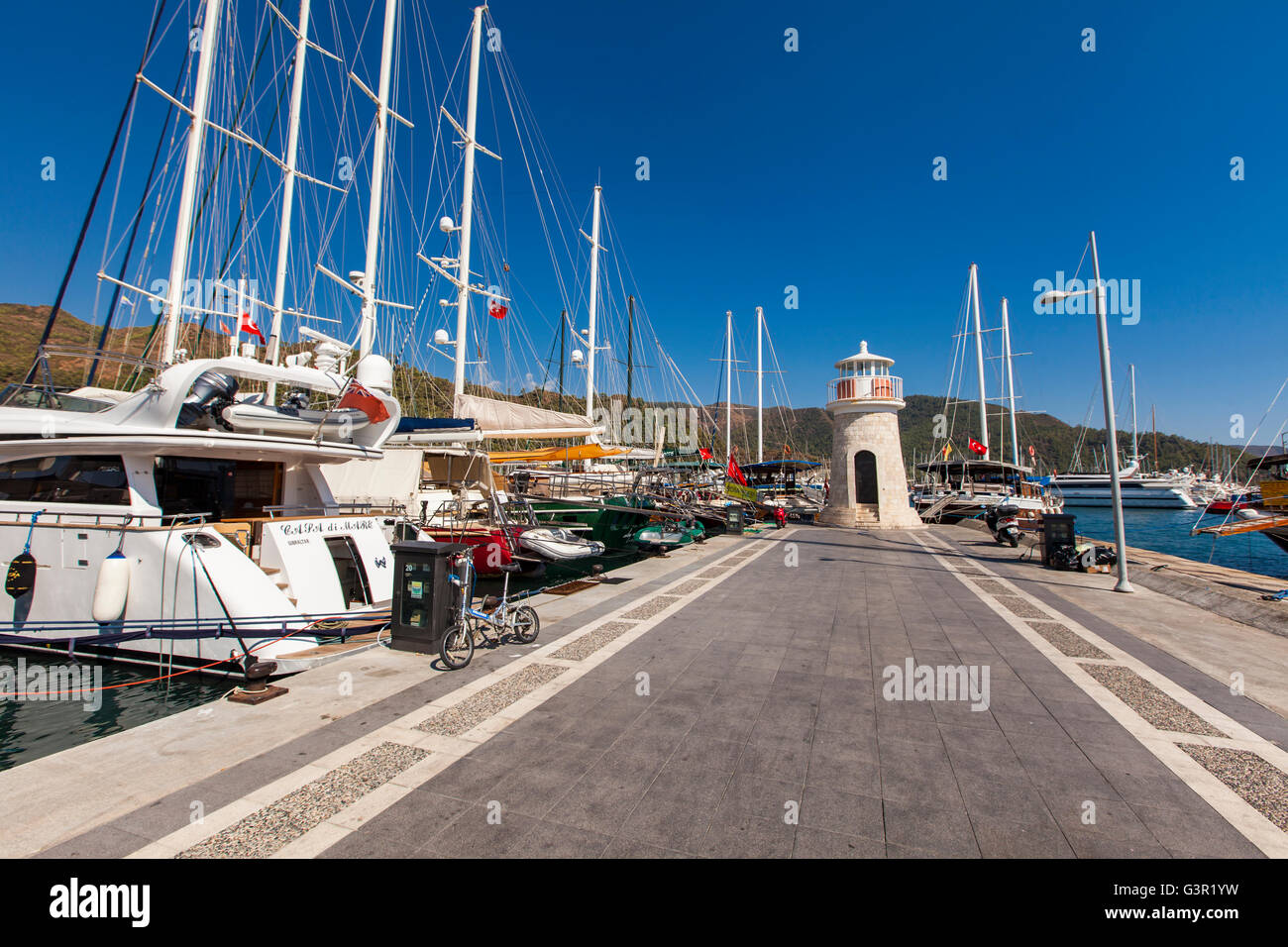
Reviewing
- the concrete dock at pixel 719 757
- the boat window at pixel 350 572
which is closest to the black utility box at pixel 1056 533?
the concrete dock at pixel 719 757

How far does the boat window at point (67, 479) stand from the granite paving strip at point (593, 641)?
7677 mm

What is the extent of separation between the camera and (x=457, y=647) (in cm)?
686

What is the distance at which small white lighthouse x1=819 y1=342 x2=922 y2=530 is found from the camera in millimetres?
28344

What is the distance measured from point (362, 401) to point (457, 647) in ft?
24.4

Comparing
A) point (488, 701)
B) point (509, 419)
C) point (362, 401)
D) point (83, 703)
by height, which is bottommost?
point (83, 703)

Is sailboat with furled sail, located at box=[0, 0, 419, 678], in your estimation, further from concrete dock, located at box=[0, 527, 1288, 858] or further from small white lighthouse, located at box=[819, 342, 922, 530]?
small white lighthouse, located at box=[819, 342, 922, 530]

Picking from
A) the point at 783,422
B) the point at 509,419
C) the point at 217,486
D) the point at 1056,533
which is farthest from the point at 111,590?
the point at 783,422

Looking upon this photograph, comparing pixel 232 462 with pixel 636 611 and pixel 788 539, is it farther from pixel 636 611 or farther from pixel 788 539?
pixel 788 539

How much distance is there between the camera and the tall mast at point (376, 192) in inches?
666

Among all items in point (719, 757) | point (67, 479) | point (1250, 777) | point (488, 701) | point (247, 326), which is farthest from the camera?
point (247, 326)

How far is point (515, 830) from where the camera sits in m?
3.57

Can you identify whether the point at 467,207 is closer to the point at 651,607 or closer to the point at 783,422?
the point at 651,607
